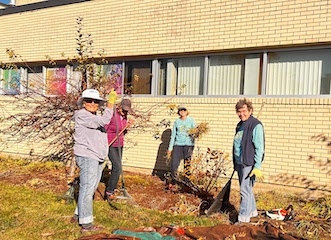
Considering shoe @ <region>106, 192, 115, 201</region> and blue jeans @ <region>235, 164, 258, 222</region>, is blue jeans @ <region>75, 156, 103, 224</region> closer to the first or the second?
shoe @ <region>106, 192, 115, 201</region>

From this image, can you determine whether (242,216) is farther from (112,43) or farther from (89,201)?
(112,43)

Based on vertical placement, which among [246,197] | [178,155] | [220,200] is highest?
[178,155]

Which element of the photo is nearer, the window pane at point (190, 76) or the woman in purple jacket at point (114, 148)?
the woman in purple jacket at point (114, 148)

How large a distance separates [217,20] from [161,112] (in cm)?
252

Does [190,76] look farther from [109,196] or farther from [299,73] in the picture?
[109,196]

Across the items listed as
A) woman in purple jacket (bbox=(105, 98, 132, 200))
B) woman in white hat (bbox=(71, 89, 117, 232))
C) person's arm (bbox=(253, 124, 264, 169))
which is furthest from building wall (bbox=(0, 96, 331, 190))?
woman in white hat (bbox=(71, 89, 117, 232))

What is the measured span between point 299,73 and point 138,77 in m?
3.96

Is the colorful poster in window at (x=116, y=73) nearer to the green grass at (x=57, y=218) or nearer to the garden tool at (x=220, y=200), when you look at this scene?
the green grass at (x=57, y=218)

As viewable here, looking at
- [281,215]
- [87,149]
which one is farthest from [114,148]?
[281,215]

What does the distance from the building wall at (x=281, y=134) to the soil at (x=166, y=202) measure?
4.22 ft

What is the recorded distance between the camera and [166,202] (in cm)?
638

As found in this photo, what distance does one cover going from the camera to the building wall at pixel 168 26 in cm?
703

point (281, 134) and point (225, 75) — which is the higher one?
point (225, 75)

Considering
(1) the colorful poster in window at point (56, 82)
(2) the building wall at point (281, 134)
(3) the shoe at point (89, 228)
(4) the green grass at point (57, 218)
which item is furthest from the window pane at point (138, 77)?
(3) the shoe at point (89, 228)
